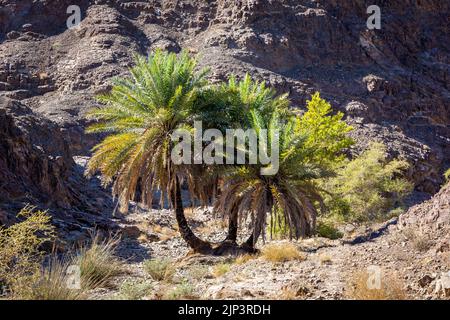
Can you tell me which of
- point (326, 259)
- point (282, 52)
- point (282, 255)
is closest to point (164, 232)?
Result: point (282, 255)

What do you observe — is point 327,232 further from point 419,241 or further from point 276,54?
point 276,54

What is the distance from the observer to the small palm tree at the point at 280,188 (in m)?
14.4

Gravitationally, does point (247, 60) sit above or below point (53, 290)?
above

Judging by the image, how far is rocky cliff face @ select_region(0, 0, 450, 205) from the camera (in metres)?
49.1

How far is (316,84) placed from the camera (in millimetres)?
52031

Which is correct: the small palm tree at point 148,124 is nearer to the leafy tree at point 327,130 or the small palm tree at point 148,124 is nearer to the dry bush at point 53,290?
the dry bush at point 53,290

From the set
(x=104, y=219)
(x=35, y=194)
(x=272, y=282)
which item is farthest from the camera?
(x=104, y=219)

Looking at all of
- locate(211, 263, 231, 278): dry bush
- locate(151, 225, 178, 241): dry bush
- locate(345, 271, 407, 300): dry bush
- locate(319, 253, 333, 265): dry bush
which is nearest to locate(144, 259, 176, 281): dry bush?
locate(211, 263, 231, 278): dry bush

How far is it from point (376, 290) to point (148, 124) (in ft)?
29.2

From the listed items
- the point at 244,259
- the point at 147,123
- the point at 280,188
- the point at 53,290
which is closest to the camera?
the point at 53,290

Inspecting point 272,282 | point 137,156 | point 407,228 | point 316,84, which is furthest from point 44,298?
point 316,84

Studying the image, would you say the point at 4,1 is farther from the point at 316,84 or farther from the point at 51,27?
the point at 316,84

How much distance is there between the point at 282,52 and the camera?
179 ft

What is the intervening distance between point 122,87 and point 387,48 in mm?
51011
